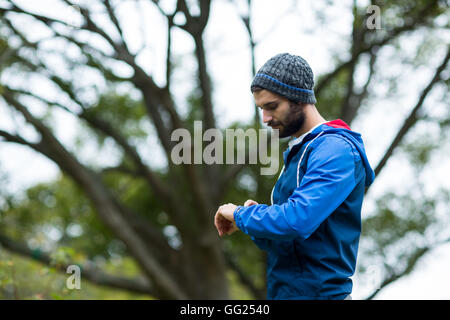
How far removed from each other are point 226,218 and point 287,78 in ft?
2.19

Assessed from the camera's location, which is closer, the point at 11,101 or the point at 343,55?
the point at 11,101

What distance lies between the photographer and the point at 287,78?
7.24ft

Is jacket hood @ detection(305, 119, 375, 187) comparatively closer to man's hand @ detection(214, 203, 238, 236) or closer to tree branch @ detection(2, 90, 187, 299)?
man's hand @ detection(214, 203, 238, 236)

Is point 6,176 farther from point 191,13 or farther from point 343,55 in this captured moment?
point 343,55

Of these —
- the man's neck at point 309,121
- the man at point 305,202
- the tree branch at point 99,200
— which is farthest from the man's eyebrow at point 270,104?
the tree branch at point 99,200

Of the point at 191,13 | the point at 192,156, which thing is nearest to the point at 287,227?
the point at 191,13

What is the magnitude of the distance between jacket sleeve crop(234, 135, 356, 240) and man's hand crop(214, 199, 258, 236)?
6 cm

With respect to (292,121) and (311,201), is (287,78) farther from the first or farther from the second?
(311,201)

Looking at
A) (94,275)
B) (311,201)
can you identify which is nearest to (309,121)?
(311,201)

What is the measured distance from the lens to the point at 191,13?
6188mm

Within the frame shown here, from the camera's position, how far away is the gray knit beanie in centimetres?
221

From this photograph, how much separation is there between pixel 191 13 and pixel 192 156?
204 centimetres

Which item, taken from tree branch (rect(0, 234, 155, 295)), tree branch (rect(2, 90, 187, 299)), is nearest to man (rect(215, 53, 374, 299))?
tree branch (rect(2, 90, 187, 299))
